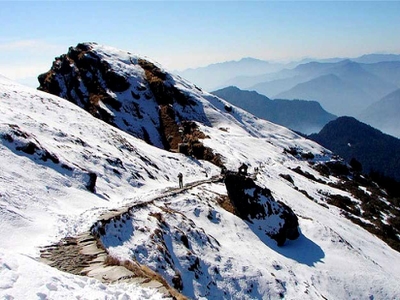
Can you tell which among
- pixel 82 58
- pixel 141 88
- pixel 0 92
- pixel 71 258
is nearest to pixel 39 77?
pixel 82 58

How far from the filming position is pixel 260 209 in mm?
40062

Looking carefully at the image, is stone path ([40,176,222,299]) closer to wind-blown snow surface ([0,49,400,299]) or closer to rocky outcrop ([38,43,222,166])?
wind-blown snow surface ([0,49,400,299])

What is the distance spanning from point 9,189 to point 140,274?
48.2ft

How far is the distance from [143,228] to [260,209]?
18.2 meters

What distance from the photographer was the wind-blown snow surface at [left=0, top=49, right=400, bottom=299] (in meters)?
18.1

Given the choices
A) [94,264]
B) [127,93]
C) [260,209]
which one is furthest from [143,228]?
[127,93]

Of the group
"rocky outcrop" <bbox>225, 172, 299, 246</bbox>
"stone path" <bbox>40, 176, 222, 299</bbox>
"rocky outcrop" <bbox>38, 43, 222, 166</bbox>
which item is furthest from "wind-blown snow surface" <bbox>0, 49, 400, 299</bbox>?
"rocky outcrop" <bbox>38, 43, 222, 166</bbox>

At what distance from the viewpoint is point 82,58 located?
111 metres

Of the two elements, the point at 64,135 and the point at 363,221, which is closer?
the point at 64,135

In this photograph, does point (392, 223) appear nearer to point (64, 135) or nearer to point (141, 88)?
point (64, 135)

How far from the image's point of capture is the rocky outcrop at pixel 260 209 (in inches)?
1532

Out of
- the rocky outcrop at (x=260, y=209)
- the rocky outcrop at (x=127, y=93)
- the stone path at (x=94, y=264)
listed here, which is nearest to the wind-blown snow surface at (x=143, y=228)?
the stone path at (x=94, y=264)

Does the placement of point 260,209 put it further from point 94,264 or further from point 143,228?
point 94,264

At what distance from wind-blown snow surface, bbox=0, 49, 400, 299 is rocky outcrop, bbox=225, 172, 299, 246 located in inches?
40.3
